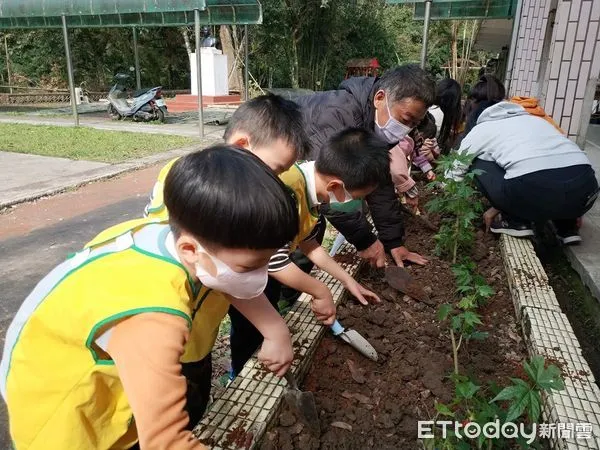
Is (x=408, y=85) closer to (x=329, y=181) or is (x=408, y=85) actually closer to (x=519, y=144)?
(x=329, y=181)

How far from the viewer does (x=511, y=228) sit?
3.29 m

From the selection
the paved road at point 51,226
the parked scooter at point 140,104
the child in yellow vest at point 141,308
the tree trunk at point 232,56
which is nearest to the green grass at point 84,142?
the paved road at point 51,226

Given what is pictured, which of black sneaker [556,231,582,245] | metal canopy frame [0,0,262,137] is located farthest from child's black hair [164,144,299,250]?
metal canopy frame [0,0,262,137]

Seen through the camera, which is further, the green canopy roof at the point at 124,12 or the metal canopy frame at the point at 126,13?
the green canopy roof at the point at 124,12

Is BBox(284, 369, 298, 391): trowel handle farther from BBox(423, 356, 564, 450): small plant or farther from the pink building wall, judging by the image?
the pink building wall

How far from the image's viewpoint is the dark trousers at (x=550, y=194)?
2.98 metres

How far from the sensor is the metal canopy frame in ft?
29.8

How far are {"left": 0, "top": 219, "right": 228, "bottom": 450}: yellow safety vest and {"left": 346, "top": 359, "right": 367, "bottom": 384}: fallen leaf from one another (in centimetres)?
95

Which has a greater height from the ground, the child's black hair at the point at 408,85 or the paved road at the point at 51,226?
the child's black hair at the point at 408,85

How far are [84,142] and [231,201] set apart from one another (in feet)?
26.9

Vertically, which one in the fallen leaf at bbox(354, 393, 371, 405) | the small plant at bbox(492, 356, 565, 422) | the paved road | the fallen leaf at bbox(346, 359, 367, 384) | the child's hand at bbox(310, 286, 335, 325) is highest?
the small plant at bbox(492, 356, 565, 422)

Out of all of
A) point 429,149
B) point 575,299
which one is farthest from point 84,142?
point 575,299

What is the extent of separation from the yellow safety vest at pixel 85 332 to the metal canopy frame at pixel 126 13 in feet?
27.3

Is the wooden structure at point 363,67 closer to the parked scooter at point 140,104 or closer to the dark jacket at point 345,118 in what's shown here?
the parked scooter at point 140,104
